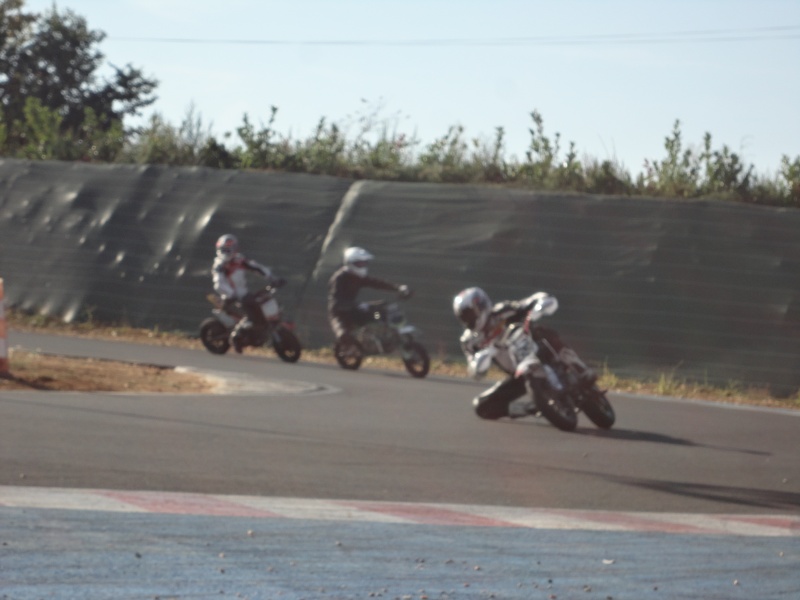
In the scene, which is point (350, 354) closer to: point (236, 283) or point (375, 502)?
point (236, 283)

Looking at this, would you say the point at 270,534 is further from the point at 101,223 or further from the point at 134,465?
the point at 101,223

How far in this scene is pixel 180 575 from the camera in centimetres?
568

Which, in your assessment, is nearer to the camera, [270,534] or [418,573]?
[418,573]

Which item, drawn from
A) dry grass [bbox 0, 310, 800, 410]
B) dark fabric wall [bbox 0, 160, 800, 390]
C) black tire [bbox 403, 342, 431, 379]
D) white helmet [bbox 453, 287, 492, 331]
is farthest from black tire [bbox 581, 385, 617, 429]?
dark fabric wall [bbox 0, 160, 800, 390]

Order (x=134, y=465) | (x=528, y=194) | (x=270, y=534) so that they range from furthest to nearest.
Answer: (x=528, y=194)
(x=134, y=465)
(x=270, y=534)

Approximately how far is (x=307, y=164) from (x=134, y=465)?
2083cm

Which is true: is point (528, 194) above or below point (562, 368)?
above

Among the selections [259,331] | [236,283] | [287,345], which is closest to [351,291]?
[287,345]

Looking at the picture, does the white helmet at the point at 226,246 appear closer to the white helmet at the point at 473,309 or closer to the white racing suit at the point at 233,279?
the white racing suit at the point at 233,279

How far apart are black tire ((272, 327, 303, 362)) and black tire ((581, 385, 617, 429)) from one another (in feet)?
26.8

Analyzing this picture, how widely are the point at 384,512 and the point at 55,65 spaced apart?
53541 mm

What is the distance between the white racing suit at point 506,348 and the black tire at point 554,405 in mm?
277

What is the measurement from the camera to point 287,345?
2186 cm

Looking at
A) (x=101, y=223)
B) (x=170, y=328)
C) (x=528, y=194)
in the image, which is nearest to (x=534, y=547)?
(x=528, y=194)
